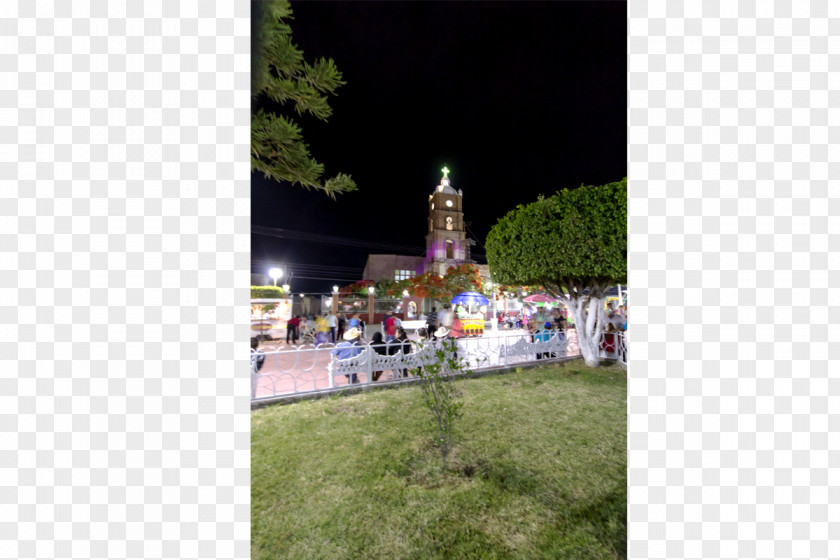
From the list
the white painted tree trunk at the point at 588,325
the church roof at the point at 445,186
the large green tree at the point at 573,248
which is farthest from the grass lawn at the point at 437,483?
the church roof at the point at 445,186

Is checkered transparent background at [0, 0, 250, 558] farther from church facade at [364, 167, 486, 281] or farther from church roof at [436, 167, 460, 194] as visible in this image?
church roof at [436, 167, 460, 194]

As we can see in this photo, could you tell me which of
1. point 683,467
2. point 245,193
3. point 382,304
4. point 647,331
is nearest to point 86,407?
point 245,193

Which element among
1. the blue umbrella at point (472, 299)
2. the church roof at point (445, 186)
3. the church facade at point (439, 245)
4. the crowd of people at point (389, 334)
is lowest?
the crowd of people at point (389, 334)

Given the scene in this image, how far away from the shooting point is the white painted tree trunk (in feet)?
22.4

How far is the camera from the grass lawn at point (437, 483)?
→ 6.67 feet

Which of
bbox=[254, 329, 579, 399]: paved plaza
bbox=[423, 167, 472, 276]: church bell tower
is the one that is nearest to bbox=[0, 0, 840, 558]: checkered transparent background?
bbox=[254, 329, 579, 399]: paved plaza

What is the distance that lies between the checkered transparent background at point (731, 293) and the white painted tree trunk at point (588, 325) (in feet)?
20.5

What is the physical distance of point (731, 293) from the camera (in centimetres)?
A: 112

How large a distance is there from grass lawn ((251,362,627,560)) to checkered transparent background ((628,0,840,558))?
1.32 meters

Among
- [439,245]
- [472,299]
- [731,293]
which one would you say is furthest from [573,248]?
[439,245]

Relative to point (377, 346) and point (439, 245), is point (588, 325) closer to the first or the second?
point (377, 346)

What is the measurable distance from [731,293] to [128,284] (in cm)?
233

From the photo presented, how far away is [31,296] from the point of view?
3.44 ft

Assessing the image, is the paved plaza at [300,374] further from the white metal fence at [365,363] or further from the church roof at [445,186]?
the church roof at [445,186]
